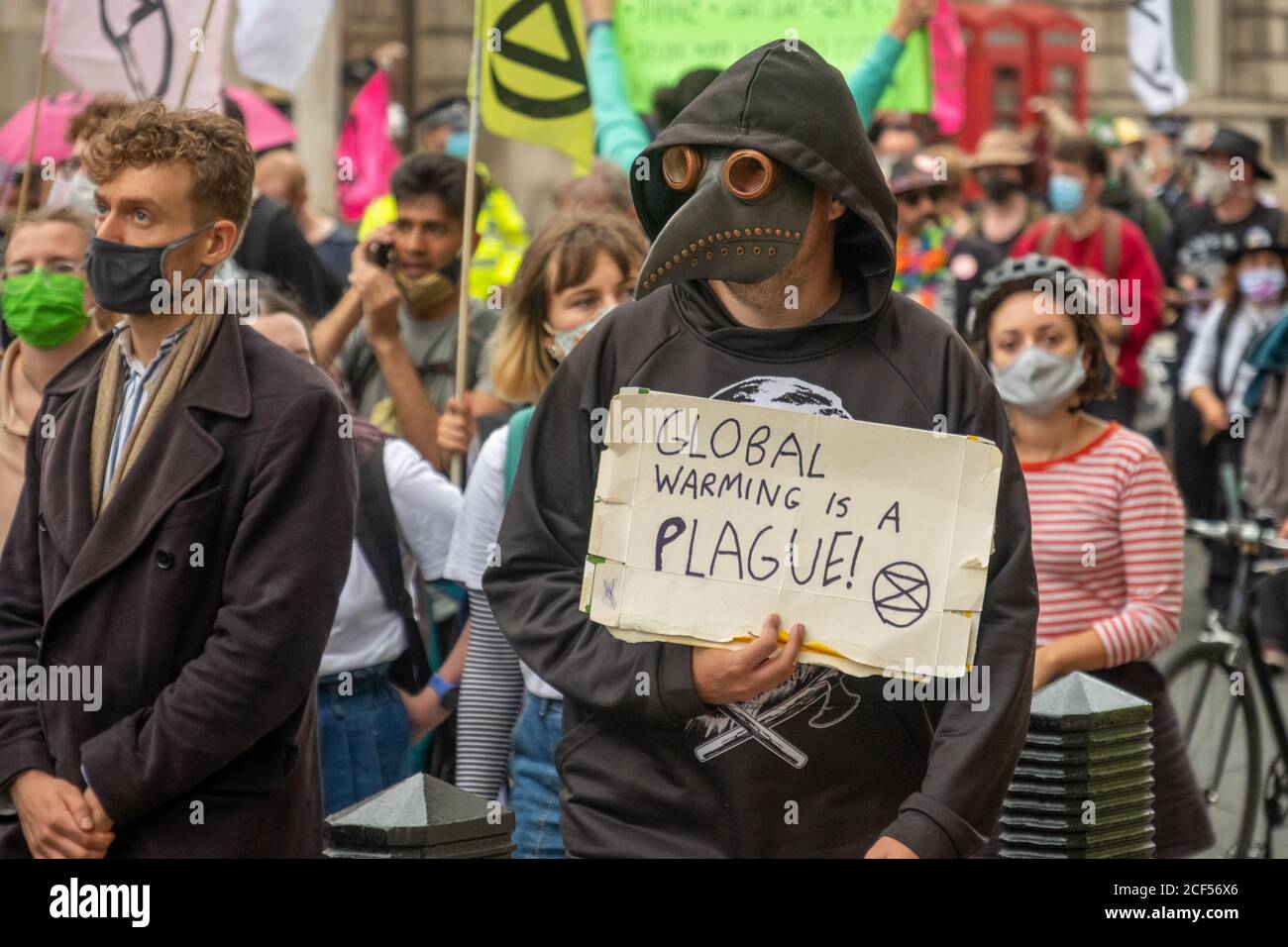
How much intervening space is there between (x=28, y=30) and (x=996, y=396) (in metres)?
18.8

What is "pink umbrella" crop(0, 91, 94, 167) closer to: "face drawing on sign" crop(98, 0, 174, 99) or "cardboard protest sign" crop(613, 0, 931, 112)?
"face drawing on sign" crop(98, 0, 174, 99)

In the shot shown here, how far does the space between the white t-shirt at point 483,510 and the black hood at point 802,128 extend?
1425 millimetres

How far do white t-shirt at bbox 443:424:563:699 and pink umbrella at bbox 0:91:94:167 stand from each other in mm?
4162

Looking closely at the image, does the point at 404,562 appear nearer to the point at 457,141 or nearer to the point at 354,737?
the point at 354,737

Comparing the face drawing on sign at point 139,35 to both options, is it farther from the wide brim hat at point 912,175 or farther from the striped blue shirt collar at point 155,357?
the wide brim hat at point 912,175

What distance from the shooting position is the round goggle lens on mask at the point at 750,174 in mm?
2979

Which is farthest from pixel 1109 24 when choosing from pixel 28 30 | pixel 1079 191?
pixel 1079 191

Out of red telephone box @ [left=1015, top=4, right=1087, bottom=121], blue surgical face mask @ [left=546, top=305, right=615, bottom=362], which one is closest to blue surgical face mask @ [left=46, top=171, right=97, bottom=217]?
blue surgical face mask @ [left=546, top=305, right=615, bottom=362]

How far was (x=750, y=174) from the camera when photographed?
3.00 metres

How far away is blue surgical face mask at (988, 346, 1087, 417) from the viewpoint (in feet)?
16.3

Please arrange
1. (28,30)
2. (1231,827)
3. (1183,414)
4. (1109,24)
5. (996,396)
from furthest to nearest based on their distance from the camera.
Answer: (1109,24), (28,30), (1183,414), (1231,827), (996,396)

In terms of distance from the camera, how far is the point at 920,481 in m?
2.89

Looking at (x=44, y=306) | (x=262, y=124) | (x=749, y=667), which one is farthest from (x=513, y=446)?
(x=262, y=124)
